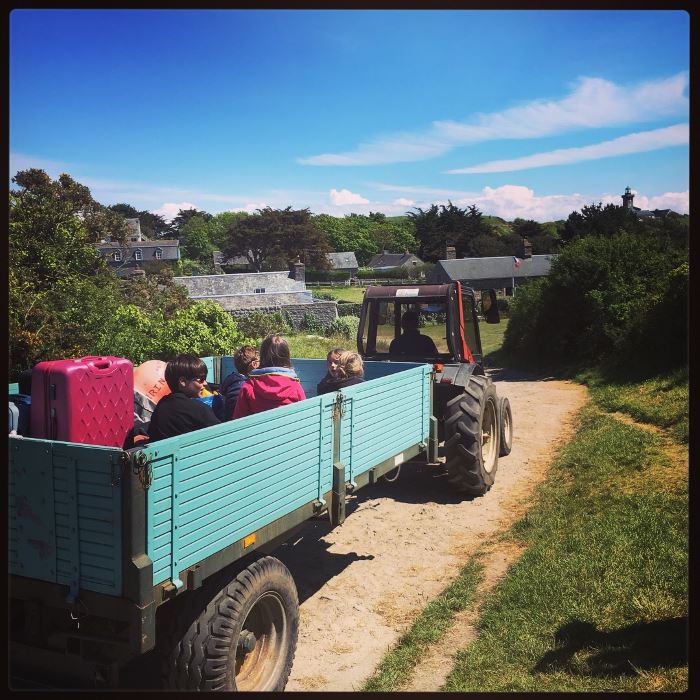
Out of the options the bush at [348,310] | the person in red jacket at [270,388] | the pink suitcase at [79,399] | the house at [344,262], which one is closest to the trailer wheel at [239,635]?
the pink suitcase at [79,399]

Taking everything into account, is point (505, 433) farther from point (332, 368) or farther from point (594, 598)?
point (594, 598)

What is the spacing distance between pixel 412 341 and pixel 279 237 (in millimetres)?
76344

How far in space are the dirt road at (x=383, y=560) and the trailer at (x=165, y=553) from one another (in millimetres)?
654

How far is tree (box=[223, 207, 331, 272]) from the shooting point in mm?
83250

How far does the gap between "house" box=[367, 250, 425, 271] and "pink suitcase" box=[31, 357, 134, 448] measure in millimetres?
98579

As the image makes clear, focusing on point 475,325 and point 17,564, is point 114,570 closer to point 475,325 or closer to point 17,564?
point 17,564

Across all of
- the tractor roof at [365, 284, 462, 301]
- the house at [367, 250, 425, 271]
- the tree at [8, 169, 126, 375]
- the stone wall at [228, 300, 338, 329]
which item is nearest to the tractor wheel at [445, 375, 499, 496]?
the tractor roof at [365, 284, 462, 301]

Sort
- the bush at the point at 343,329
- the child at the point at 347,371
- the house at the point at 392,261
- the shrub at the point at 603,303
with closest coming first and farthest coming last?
the child at the point at 347,371 < the shrub at the point at 603,303 < the bush at the point at 343,329 < the house at the point at 392,261

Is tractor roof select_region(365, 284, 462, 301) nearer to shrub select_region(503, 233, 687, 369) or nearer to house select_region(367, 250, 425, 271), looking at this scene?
shrub select_region(503, 233, 687, 369)

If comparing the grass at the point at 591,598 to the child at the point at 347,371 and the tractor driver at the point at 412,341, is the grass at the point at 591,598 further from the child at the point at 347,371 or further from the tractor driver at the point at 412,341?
the tractor driver at the point at 412,341

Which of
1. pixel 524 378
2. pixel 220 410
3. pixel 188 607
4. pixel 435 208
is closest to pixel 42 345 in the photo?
pixel 220 410

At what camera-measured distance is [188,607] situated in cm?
364

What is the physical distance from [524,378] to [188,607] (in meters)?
18.6

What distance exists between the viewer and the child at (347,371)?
6598 mm
